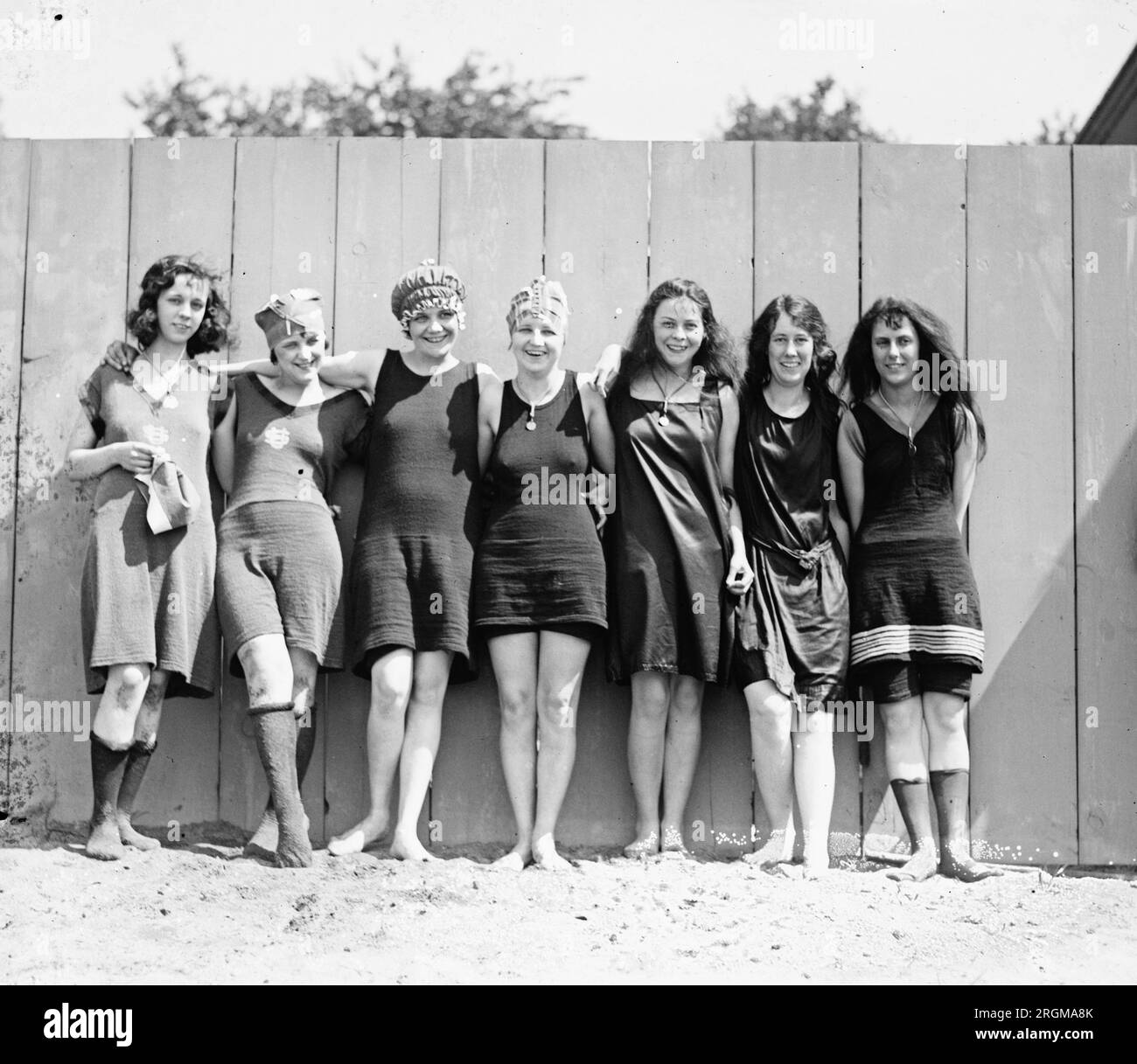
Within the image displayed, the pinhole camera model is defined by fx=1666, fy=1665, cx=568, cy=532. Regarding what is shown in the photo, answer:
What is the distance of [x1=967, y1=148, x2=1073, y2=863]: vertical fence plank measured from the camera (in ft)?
17.3

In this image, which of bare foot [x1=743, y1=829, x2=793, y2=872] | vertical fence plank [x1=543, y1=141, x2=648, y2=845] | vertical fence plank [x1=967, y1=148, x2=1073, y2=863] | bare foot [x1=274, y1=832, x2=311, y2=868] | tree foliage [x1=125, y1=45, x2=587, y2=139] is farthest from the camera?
tree foliage [x1=125, y1=45, x2=587, y2=139]

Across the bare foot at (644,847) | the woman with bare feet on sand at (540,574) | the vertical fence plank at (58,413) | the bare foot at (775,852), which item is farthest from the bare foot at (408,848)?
the vertical fence plank at (58,413)

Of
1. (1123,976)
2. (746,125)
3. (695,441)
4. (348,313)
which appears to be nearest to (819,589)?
(695,441)

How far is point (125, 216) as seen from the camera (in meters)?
5.48

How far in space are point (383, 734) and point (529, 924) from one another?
0.91 m

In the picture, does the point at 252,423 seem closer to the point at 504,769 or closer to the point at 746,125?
the point at 504,769

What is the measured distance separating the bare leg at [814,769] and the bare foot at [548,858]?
728 millimetres

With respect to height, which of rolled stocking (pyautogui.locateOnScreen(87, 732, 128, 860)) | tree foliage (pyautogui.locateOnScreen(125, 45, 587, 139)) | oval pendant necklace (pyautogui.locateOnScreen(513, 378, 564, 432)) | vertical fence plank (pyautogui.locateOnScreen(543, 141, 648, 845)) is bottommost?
rolled stocking (pyautogui.locateOnScreen(87, 732, 128, 860))

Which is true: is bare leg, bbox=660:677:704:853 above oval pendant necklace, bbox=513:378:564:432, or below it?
below

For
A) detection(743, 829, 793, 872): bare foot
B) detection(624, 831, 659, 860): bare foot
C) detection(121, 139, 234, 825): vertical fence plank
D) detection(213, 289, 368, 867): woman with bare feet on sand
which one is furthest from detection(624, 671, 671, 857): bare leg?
detection(121, 139, 234, 825): vertical fence plank

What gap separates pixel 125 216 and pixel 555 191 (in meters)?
1.42

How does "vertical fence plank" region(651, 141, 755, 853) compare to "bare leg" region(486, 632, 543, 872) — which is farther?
"vertical fence plank" region(651, 141, 755, 853)

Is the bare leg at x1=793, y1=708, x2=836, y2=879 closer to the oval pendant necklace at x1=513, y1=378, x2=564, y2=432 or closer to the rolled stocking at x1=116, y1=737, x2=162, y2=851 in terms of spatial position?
the oval pendant necklace at x1=513, y1=378, x2=564, y2=432

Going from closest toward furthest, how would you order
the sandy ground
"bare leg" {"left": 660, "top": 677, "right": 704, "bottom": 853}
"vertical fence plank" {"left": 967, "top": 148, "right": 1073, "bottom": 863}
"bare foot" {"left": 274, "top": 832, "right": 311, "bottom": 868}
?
the sandy ground, "bare foot" {"left": 274, "top": 832, "right": 311, "bottom": 868}, "bare leg" {"left": 660, "top": 677, "right": 704, "bottom": 853}, "vertical fence plank" {"left": 967, "top": 148, "right": 1073, "bottom": 863}
